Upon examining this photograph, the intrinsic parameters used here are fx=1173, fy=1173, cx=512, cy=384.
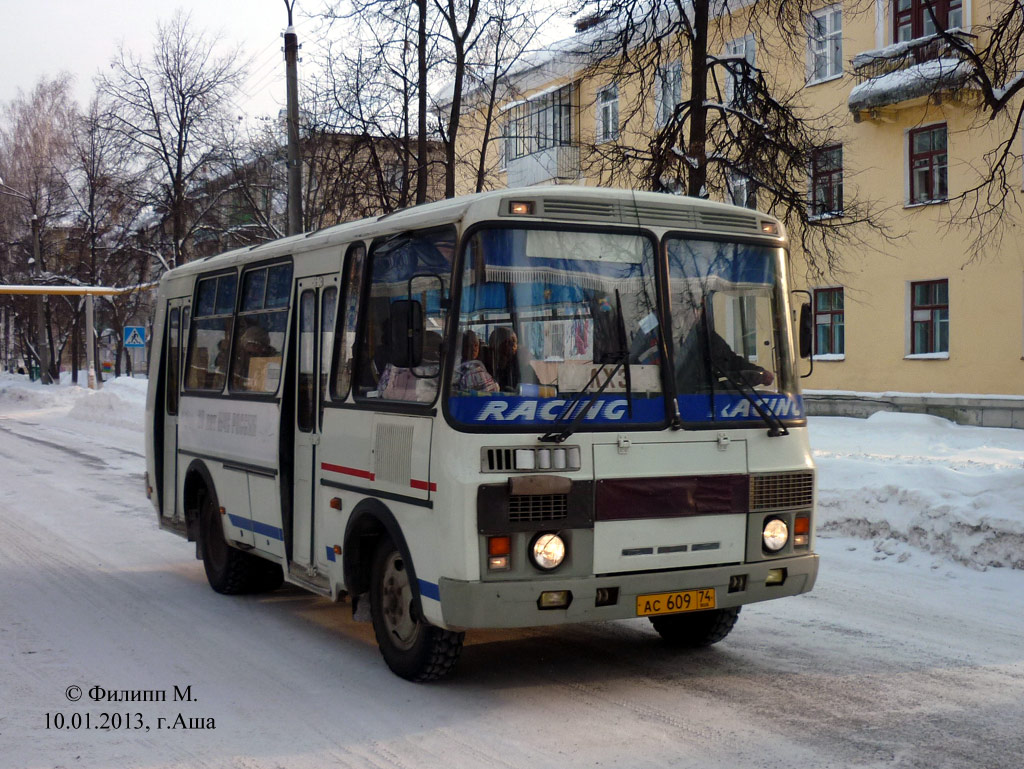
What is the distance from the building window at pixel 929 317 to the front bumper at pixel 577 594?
2016cm

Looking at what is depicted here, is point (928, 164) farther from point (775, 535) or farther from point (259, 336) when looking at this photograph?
point (775, 535)

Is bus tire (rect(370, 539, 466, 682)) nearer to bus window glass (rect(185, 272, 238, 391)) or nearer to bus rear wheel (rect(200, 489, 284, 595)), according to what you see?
bus rear wheel (rect(200, 489, 284, 595))

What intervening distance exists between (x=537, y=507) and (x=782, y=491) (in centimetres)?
158

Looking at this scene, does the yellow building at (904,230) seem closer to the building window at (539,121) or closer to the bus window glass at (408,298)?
the building window at (539,121)

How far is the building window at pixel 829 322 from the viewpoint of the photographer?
89.8 ft

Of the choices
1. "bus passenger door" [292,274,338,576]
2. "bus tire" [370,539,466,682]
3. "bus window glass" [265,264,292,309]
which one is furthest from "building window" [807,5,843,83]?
"bus tire" [370,539,466,682]

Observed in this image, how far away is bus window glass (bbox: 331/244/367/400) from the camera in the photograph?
7273mm

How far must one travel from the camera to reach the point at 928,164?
2528 cm

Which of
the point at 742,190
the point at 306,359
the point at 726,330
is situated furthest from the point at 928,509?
the point at 742,190

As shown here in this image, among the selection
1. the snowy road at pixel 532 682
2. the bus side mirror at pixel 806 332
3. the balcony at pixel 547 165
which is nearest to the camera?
the snowy road at pixel 532 682

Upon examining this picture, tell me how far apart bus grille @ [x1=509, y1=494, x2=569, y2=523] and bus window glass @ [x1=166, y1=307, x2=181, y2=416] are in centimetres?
548

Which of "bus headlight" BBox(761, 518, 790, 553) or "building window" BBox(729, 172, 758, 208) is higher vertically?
"building window" BBox(729, 172, 758, 208)

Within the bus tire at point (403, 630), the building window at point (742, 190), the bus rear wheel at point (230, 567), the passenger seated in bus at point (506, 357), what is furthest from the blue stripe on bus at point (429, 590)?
the building window at point (742, 190)

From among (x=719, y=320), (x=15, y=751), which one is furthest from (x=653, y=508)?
(x=15, y=751)
